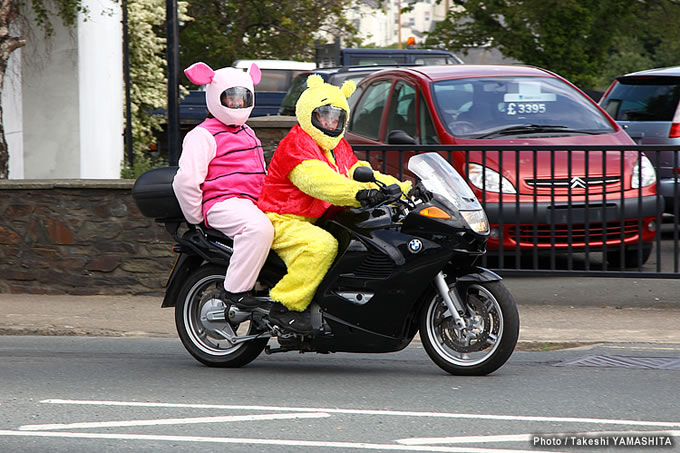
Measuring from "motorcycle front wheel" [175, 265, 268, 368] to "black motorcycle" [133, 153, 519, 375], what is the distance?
0.19 m

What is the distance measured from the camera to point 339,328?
6.39 metres

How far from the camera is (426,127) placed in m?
10.3

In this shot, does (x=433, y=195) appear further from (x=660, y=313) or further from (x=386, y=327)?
(x=660, y=313)

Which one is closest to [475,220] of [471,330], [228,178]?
[471,330]

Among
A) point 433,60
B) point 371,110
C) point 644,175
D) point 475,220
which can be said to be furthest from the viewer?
point 433,60

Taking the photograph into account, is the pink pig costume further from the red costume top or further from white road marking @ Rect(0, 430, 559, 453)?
white road marking @ Rect(0, 430, 559, 453)

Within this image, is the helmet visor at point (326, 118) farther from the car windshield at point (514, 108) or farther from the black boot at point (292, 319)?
the car windshield at point (514, 108)

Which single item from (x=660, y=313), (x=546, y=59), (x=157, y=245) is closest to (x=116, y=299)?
(x=157, y=245)

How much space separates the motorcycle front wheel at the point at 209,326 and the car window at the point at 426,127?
378 centimetres

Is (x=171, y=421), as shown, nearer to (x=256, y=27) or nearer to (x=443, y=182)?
(x=443, y=182)

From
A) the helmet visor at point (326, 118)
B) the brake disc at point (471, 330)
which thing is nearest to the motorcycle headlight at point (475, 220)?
the brake disc at point (471, 330)

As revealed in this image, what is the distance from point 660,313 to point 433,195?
3.42 meters

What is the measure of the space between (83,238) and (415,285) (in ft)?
14.1

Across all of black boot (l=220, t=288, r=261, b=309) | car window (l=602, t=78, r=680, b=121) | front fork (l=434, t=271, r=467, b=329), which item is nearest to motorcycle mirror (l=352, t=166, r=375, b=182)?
front fork (l=434, t=271, r=467, b=329)
